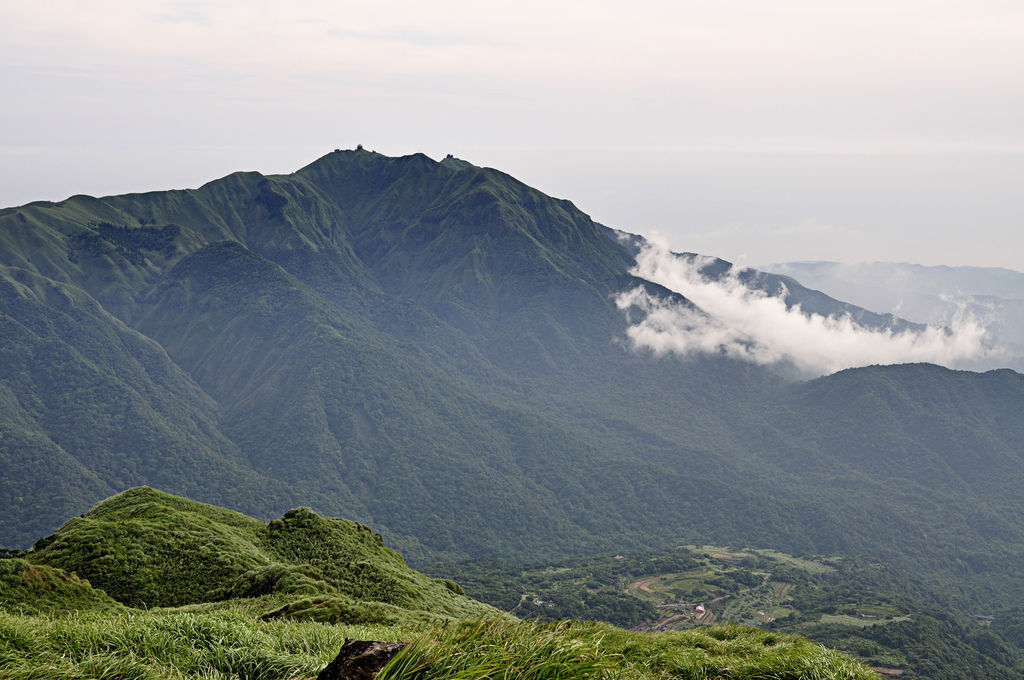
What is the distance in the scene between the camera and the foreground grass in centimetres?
874

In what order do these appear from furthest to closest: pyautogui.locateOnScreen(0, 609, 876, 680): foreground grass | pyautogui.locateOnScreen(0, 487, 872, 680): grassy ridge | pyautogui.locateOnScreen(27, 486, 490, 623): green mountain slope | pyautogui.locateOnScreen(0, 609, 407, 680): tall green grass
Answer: pyautogui.locateOnScreen(27, 486, 490, 623): green mountain slope < pyautogui.locateOnScreen(0, 609, 407, 680): tall green grass < pyautogui.locateOnScreen(0, 487, 872, 680): grassy ridge < pyautogui.locateOnScreen(0, 609, 876, 680): foreground grass

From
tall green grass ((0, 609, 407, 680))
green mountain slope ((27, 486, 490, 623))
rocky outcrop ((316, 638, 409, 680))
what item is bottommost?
green mountain slope ((27, 486, 490, 623))

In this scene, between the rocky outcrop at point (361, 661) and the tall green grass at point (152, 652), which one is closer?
the rocky outcrop at point (361, 661)

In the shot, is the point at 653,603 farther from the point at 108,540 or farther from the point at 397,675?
the point at 397,675

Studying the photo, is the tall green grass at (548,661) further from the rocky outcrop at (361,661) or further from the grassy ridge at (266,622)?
the rocky outcrop at (361,661)

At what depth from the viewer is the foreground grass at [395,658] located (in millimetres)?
8742

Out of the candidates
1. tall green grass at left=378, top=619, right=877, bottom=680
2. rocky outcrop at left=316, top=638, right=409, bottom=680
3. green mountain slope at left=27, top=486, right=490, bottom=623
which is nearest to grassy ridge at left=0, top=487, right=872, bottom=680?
tall green grass at left=378, top=619, right=877, bottom=680

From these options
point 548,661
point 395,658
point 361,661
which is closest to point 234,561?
point 361,661

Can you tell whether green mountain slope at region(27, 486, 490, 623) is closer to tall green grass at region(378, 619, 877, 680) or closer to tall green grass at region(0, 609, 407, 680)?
tall green grass at region(0, 609, 407, 680)

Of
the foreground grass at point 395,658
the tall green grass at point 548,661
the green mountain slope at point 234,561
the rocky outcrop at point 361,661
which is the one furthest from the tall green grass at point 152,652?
the green mountain slope at point 234,561

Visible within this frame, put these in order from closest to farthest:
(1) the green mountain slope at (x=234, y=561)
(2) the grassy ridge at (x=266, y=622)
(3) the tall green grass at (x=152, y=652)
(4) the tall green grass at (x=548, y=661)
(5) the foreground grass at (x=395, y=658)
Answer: (4) the tall green grass at (x=548, y=661) → (5) the foreground grass at (x=395, y=658) → (2) the grassy ridge at (x=266, y=622) → (3) the tall green grass at (x=152, y=652) → (1) the green mountain slope at (x=234, y=561)

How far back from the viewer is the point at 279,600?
1367 inches

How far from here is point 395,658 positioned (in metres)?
8.50

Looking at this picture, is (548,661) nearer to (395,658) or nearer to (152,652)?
(395,658)
